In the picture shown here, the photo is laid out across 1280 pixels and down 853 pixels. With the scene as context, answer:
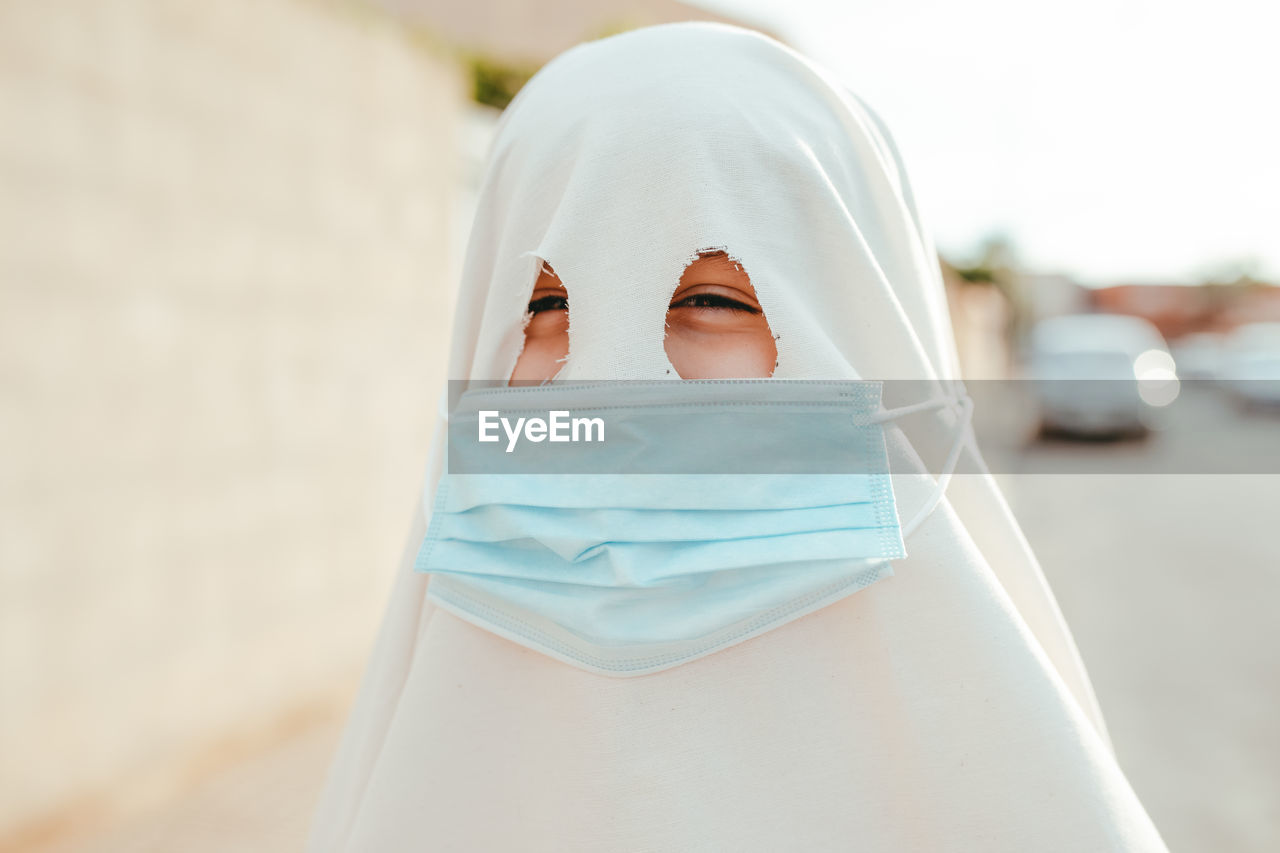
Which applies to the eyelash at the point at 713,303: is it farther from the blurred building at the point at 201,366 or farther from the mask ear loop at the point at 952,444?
the blurred building at the point at 201,366

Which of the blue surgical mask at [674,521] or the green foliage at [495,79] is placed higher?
the green foliage at [495,79]

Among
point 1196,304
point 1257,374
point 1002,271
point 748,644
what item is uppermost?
point 1196,304

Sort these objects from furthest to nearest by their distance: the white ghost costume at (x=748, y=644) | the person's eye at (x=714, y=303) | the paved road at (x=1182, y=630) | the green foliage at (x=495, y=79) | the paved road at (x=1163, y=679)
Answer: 1. the green foliage at (x=495, y=79)
2. the paved road at (x=1182, y=630)
3. the paved road at (x=1163, y=679)
4. the person's eye at (x=714, y=303)
5. the white ghost costume at (x=748, y=644)

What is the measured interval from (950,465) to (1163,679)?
380cm

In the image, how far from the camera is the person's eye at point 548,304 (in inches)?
57.0

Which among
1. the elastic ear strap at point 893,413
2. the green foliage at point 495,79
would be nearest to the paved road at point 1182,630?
the elastic ear strap at point 893,413

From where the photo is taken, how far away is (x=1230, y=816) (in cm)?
303

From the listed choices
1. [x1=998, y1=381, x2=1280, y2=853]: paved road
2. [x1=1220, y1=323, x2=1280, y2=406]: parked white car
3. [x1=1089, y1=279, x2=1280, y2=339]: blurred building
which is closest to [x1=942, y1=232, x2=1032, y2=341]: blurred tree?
[x1=1220, y1=323, x2=1280, y2=406]: parked white car

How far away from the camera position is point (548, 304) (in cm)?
147

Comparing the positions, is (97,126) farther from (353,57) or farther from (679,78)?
(679,78)

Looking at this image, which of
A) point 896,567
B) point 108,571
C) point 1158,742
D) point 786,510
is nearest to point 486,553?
point 786,510

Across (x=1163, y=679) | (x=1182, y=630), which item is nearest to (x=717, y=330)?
(x=1163, y=679)

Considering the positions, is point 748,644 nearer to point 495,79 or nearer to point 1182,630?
point 495,79

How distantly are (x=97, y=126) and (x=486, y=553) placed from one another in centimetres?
231
